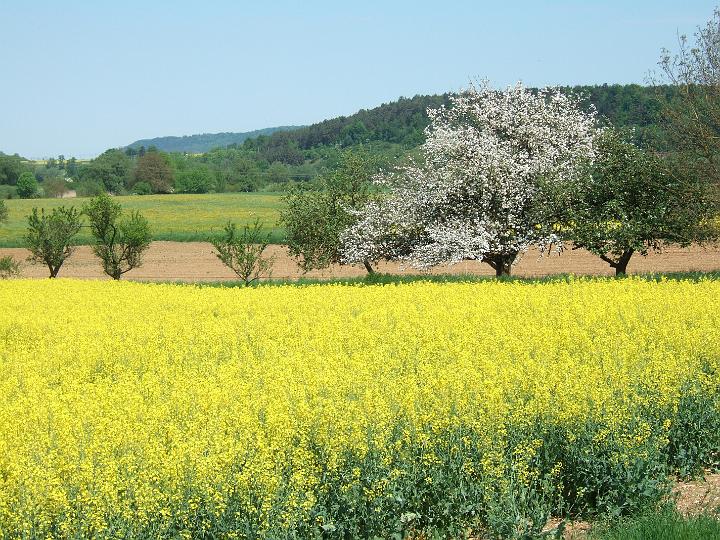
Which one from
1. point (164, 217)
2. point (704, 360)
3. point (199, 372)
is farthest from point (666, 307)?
point (164, 217)

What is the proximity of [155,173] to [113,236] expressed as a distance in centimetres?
9649

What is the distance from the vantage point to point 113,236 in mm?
39656

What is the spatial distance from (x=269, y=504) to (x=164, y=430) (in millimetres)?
2135

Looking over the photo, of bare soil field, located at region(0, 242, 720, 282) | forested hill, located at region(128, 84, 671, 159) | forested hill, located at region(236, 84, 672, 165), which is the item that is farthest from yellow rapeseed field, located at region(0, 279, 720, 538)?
forested hill, located at region(128, 84, 671, 159)

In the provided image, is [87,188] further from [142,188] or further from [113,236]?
[113,236]

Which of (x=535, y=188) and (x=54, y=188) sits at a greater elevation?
(x=54, y=188)

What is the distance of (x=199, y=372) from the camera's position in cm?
1330

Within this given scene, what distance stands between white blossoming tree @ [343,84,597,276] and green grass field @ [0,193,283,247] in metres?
30.3

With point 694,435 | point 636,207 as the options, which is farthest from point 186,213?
point 694,435

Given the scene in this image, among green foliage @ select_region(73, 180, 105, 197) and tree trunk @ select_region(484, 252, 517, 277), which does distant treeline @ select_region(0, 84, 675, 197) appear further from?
tree trunk @ select_region(484, 252, 517, 277)

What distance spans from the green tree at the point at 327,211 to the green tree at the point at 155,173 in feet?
317

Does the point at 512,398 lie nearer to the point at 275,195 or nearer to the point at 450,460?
the point at 450,460

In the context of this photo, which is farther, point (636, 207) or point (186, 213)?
point (186, 213)

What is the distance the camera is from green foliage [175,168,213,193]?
5138 inches
